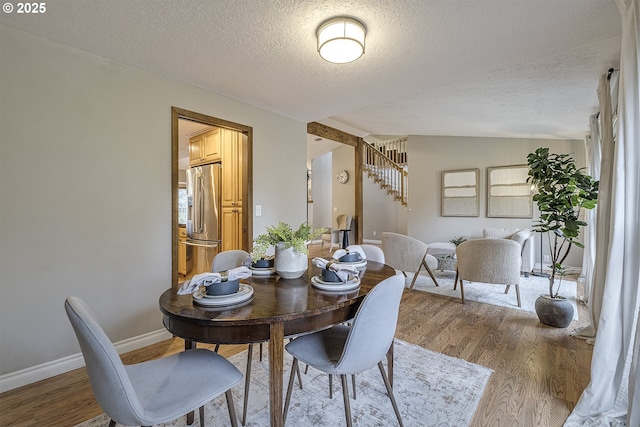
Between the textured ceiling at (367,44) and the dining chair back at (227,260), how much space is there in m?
1.53

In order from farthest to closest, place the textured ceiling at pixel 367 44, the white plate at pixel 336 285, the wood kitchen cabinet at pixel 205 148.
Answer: the wood kitchen cabinet at pixel 205 148 < the textured ceiling at pixel 367 44 < the white plate at pixel 336 285

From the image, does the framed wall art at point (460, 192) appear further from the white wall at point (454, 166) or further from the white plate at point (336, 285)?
the white plate at point (336, 285)

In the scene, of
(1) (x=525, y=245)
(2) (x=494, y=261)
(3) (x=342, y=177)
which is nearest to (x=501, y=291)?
(2) (x=494, y=261)

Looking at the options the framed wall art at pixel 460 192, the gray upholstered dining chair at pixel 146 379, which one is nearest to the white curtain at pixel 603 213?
the gray upholstered dining chair at pixel 146 379

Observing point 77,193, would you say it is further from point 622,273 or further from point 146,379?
point 622,273

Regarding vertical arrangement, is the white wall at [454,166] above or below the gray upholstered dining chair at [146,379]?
above

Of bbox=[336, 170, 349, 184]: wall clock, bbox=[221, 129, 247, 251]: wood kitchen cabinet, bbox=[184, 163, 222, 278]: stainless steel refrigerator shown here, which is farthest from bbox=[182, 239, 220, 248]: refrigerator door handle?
bbox=[336, 170, 349, 184]: wall clock

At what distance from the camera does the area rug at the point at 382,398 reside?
1.58m

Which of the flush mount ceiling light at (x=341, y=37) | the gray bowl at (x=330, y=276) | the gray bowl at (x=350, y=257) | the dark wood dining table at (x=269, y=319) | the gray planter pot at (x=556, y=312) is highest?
the flush mount ceiling light at (x=341, y=37)

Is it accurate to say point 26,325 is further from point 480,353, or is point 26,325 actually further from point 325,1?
point 480,353

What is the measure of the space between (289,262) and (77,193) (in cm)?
174

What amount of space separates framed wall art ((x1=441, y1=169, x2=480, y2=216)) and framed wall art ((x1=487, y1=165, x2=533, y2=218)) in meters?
0.25

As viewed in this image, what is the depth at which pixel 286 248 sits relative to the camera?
5.27ft

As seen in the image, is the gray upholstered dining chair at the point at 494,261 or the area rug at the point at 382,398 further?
the gray upholstered dining chair at the point at 494,261
